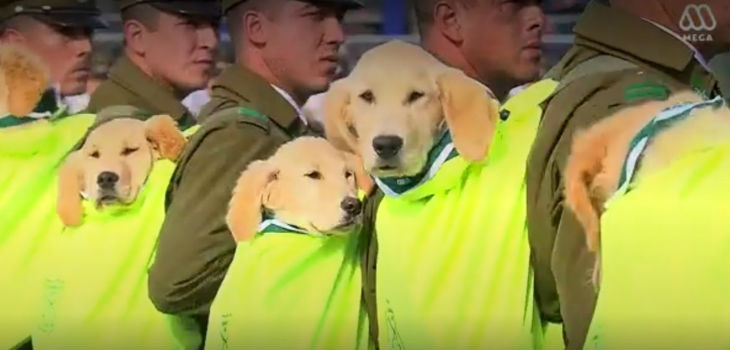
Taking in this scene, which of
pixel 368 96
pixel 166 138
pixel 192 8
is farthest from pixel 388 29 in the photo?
pixel 166 138

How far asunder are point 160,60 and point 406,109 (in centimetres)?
61

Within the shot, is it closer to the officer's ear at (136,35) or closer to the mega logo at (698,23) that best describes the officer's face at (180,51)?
the officer's ear at (136,35)

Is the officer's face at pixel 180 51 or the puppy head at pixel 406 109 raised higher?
the officer's face at pixel 180 51

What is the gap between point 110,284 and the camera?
2732 millimetres

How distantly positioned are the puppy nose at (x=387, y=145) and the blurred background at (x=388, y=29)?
183mm

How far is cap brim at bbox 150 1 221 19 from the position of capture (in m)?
2.65

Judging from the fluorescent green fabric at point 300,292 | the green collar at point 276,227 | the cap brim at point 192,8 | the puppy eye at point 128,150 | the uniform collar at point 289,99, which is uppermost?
the cap brim at point 192,8

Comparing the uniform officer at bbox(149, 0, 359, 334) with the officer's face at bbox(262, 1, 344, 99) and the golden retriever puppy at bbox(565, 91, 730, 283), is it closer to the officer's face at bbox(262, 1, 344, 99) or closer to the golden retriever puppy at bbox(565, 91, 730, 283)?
the officer's face at bbox(262, 1, 344, 99)

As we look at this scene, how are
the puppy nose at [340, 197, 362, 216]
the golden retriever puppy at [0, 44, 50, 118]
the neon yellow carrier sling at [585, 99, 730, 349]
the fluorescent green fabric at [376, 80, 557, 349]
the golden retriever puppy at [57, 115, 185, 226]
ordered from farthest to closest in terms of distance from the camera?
the golden retriever puppy at [0, 44, 50, 118]
the golden retriever puppy at [57, 115, 185, 226]
the puppy nose at [340, 197, 362, 216]
the fluorescent green fabric at [376, 80, 557, 349]
the neon yellow carrier sling at [585, 99, 730, 349]

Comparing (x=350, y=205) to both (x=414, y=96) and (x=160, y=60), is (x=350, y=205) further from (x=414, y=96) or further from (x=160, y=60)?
(x=160, y=60)

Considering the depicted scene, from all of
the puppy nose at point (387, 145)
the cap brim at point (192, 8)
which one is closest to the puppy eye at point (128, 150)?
the cap brim at point (192, 8)

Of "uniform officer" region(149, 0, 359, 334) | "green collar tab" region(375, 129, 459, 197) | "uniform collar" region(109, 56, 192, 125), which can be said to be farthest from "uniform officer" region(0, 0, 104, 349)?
"green collar tab" region(375, 129, 459, 197)

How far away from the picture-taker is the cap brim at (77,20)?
2719mm

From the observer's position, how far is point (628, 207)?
2.42 metres
